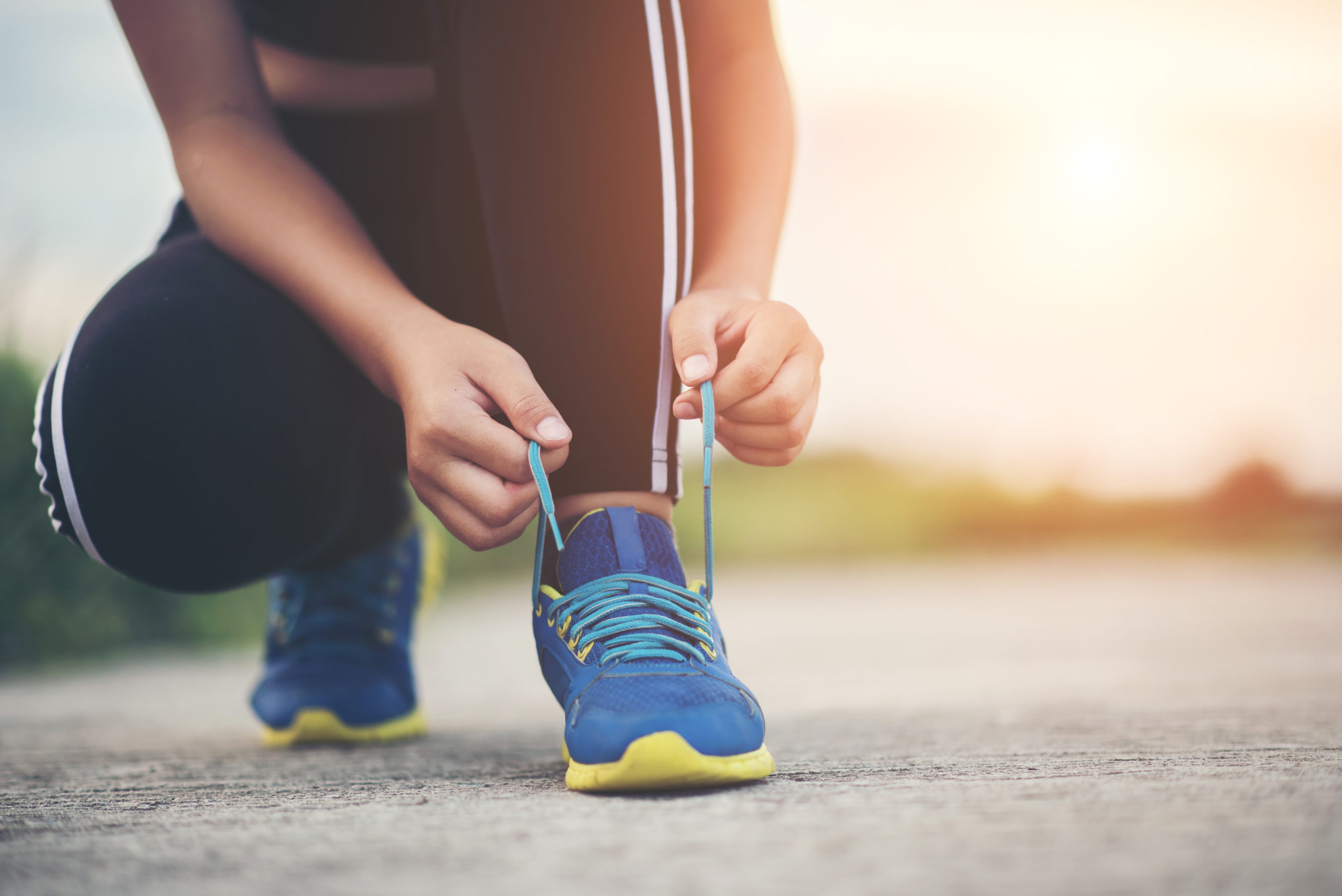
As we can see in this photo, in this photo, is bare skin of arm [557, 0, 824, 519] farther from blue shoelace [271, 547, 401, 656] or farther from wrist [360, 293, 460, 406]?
blue shoelace [271, 547, 401, 656]

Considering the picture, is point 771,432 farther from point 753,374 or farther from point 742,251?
point 742,251

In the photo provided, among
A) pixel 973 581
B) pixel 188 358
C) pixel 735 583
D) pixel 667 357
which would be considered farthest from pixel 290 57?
pixel 735 583

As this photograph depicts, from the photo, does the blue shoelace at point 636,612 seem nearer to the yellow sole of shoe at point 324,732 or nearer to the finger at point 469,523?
the finger at point 469,523

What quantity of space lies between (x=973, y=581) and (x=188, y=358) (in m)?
3.25

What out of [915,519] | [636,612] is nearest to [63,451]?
[636,612]

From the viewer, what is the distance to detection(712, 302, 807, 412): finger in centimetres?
64

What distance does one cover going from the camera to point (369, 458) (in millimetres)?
1018

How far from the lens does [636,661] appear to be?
624 millimetres

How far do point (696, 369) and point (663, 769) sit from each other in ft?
0.83

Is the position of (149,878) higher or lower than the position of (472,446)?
lower

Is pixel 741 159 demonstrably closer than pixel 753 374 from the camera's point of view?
No

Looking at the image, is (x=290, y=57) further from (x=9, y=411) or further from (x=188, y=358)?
(x=9, y=411)

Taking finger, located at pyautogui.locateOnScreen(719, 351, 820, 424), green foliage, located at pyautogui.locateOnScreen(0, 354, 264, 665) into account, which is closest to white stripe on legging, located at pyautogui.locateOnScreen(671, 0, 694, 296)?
finger, located at pyautogui.locateOnScreen(719, 351, 820, 424)

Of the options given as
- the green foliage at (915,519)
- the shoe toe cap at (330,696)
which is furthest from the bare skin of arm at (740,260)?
the green foliage at (915,519)
